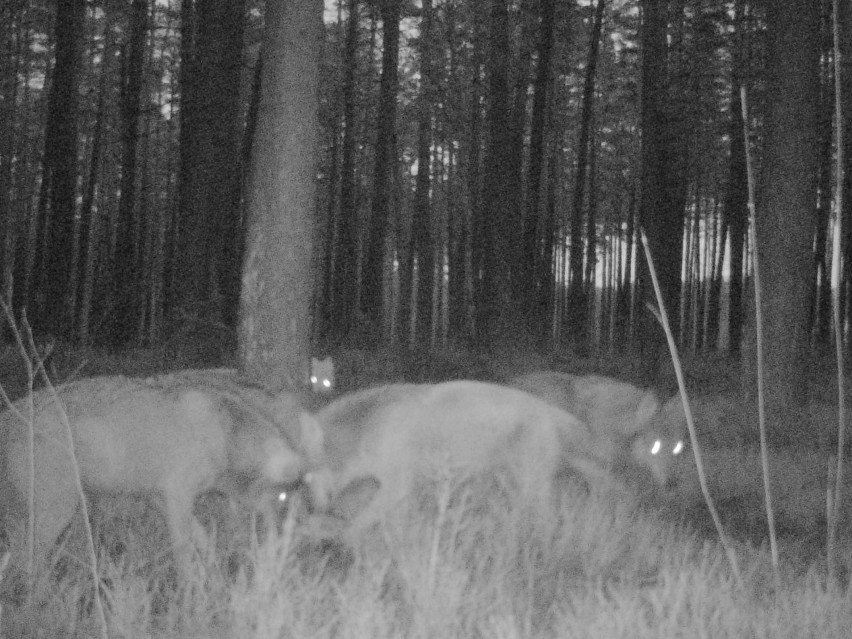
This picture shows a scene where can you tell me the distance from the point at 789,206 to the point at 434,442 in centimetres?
684

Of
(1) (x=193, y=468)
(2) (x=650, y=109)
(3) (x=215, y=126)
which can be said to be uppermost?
(2) (x=650, y=109)

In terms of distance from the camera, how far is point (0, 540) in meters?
4.64

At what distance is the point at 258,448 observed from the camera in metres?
5.09

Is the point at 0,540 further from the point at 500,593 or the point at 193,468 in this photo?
the point at 500,593

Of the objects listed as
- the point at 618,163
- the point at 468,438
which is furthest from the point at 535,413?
the point at 618,163

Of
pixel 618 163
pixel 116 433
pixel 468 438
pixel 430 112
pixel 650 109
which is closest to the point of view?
pixel 116 433

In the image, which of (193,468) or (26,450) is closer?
(26,450)

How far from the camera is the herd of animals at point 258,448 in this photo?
4.64 meters

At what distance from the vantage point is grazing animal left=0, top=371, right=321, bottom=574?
182 inches

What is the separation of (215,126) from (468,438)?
23.7ft

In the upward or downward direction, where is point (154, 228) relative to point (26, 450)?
upward

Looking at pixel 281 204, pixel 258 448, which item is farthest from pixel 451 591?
pixel 281 204

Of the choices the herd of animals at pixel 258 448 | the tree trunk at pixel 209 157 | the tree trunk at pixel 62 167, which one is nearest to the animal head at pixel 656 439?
the herd of animals at pixel 258 448

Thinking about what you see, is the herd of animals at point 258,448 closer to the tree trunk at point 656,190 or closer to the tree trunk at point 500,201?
the tree trunk at point 656,190
